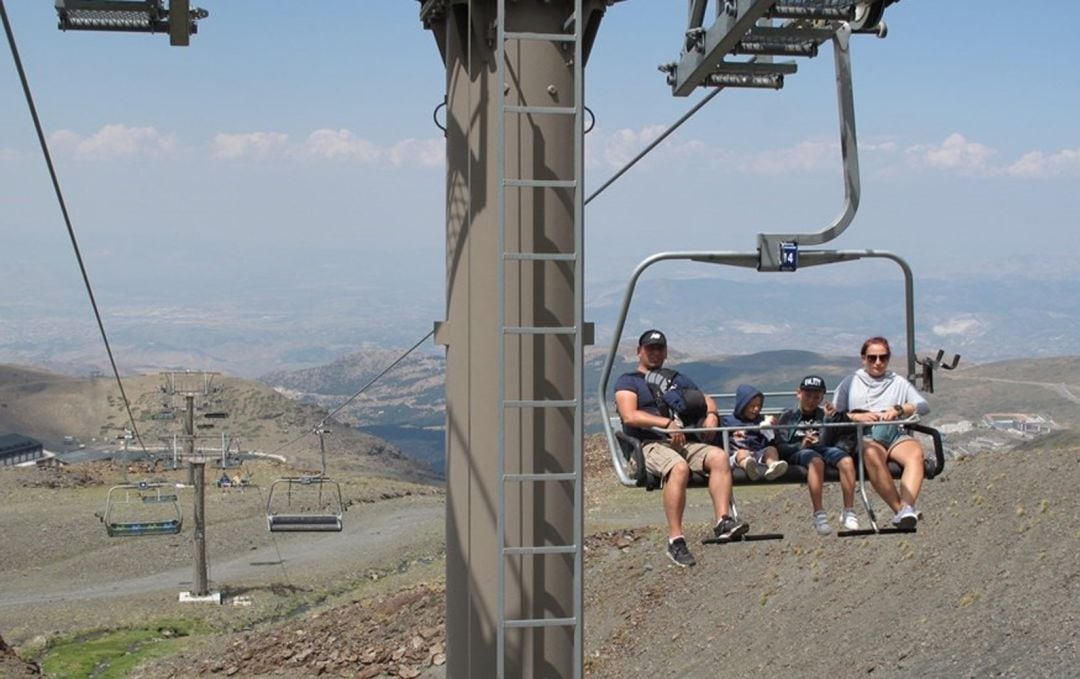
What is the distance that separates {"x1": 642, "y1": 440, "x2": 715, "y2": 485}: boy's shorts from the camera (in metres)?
10.5

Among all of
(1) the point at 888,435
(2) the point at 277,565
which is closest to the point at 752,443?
(1) the point at 888,435

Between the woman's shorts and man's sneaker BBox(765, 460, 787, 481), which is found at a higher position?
the woman's shorts

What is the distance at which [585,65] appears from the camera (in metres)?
8.69

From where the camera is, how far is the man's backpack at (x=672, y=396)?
10523 mm

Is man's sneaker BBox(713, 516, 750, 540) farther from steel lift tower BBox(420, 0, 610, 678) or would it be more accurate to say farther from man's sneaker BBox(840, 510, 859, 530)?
steel lift tower BBox(420, 0, 610, 678)

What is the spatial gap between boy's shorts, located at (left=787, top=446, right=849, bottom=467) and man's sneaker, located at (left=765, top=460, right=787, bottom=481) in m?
0.25

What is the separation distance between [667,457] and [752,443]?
1103 millimetres

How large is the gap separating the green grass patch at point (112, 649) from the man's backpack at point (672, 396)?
27066 millimetres

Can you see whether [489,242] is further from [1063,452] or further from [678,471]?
[1063,452]

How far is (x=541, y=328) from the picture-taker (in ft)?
25.8

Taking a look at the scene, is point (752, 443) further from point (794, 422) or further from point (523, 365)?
point (523, 365)

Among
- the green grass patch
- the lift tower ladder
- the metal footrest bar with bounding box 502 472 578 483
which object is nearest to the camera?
the lift tower ladder

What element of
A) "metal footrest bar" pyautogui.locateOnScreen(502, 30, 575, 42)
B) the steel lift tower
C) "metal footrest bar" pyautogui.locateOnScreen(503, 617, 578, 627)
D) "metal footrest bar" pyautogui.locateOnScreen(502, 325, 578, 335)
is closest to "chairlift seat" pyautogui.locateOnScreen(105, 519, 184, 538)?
the steel lift tower

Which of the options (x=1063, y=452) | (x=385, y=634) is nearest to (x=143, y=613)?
(x=385, y=634)
